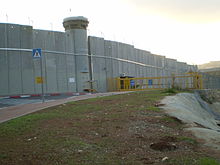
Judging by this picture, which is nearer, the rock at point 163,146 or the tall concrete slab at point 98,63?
the rock at point 163,146

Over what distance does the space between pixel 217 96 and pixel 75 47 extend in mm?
16579

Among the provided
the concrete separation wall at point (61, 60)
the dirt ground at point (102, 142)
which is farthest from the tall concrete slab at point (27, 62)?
the dirt ground at point (102, 142)

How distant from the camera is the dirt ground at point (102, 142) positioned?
197 inches

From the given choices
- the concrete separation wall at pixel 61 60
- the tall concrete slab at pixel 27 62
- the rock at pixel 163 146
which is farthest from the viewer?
the tall concrete slab at pixel 27 62

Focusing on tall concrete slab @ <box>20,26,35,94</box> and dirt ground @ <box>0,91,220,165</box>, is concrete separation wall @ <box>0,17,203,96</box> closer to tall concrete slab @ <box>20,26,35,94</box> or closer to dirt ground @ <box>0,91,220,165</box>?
tall concrete slab @ <box>20,26,35,94</box>

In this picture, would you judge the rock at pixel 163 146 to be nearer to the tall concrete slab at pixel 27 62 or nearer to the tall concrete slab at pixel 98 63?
the tall concrete slab at pixel 27 62

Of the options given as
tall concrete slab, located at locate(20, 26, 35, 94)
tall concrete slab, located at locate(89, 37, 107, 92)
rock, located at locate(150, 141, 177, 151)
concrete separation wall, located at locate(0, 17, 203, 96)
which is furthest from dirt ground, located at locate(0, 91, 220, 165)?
tall concrete slab, located at locate(89, 37, 107, 92)

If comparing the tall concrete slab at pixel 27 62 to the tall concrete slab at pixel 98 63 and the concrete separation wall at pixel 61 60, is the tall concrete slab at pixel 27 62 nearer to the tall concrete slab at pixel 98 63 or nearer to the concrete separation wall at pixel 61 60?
the concrete separation wall at pixel 61 60

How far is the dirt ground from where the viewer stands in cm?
500

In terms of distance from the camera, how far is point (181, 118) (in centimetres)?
898

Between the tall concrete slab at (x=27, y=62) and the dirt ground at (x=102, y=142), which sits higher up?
the tall concrete slab at (x=27, y=62)

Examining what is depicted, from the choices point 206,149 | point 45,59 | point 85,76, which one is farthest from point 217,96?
point 206,149

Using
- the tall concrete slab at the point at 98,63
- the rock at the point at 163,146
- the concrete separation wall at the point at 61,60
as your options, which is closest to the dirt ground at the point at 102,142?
the rock at the point at 163,146

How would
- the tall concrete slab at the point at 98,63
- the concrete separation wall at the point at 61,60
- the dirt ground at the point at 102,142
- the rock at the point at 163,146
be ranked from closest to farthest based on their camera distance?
the dirt ground at the point at 102,142
the rock at the point at 163,146
the concrete separation wall at the point at 61,60
the tall concrete slab at the point at 98,63
